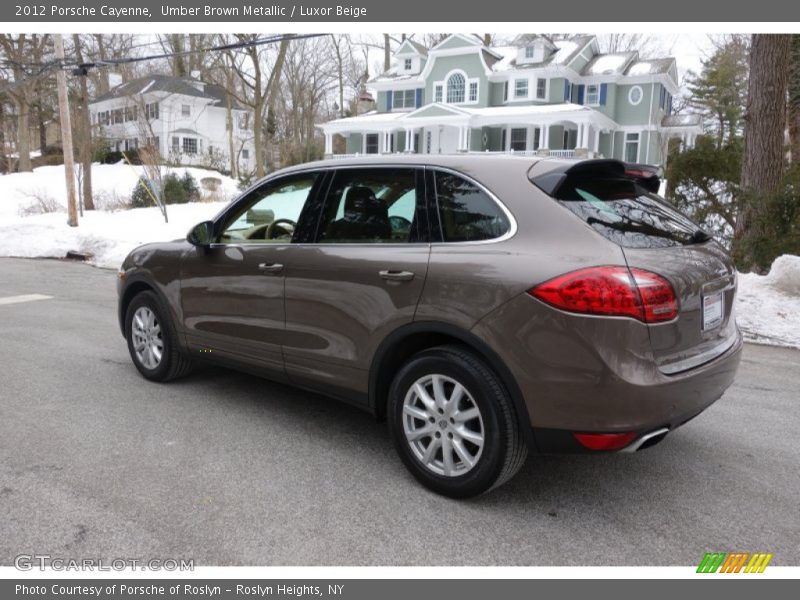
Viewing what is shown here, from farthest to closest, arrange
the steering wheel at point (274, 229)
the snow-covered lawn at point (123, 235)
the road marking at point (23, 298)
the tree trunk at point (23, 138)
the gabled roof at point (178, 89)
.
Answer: the gabled roof at point (178, 89) < the tree trunk at point (23, 138) < the road marking at point (23, 298) < the snow-covered lawn at point (123, 235) < the steering wheel at point (274, 229)

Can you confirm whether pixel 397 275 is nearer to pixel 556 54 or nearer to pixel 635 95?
pixel 556 54

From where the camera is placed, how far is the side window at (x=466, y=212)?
331 centimetres

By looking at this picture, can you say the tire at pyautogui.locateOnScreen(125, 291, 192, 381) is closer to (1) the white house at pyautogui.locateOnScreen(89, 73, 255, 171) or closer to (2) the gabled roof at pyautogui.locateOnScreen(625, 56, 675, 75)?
(2) the gabled roof at pyautogui.locateOnScreen(625, 56, 675, 75)

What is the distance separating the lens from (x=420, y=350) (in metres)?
3.54

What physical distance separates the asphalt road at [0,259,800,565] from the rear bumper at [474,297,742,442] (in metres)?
0.52

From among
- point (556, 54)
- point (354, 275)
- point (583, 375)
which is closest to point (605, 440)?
point (583, 375)

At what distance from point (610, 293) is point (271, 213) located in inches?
103

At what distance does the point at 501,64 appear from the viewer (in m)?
38.3

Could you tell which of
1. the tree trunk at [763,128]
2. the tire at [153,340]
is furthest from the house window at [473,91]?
the tire at [153,340]

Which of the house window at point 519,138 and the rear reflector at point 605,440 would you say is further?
Answer: the house window at point 519,138

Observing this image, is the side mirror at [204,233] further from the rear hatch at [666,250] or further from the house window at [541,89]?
the house window at [541,89]

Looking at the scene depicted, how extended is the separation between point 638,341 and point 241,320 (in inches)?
104

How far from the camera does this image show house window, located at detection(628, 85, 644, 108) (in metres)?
37.7

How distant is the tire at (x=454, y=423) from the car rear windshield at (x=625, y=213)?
2.87 feet
